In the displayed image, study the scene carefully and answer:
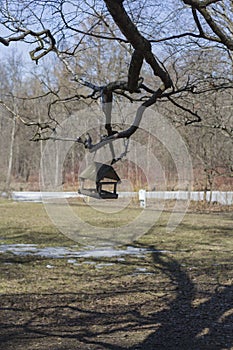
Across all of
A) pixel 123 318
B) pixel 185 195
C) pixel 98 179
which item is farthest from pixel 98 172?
pixel 185 195

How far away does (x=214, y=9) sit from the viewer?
9.94m

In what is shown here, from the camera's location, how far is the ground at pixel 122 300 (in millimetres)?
4047

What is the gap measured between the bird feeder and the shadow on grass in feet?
3.88

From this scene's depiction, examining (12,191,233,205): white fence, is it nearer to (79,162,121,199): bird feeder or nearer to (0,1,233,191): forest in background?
(0,1,233,191): forest in background

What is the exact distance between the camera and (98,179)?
3.94 m

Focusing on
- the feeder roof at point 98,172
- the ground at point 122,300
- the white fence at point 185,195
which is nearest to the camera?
the feeder roof at point 98,172

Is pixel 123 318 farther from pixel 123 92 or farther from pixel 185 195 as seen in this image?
pixel 185 195

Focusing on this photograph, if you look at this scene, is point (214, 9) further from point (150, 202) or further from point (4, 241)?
point (150, 202)

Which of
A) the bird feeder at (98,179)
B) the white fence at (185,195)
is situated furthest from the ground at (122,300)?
the white fence at (185,195)

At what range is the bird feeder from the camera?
3951 millimetres

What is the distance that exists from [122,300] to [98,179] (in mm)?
1991

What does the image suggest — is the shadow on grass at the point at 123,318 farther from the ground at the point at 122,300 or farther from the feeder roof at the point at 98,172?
A: the feeder roof at the point at 98,172

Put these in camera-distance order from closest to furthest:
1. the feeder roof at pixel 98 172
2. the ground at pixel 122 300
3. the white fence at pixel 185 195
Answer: the feeder roof at pixel 98 172 → the ground at pixel 122 300 → the white fence at pixel 185 195

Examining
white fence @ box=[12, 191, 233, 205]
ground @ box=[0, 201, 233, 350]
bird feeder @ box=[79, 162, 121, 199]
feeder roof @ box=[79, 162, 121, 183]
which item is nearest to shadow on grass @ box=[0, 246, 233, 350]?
ground @ box=[0, 201, 233, 350]
